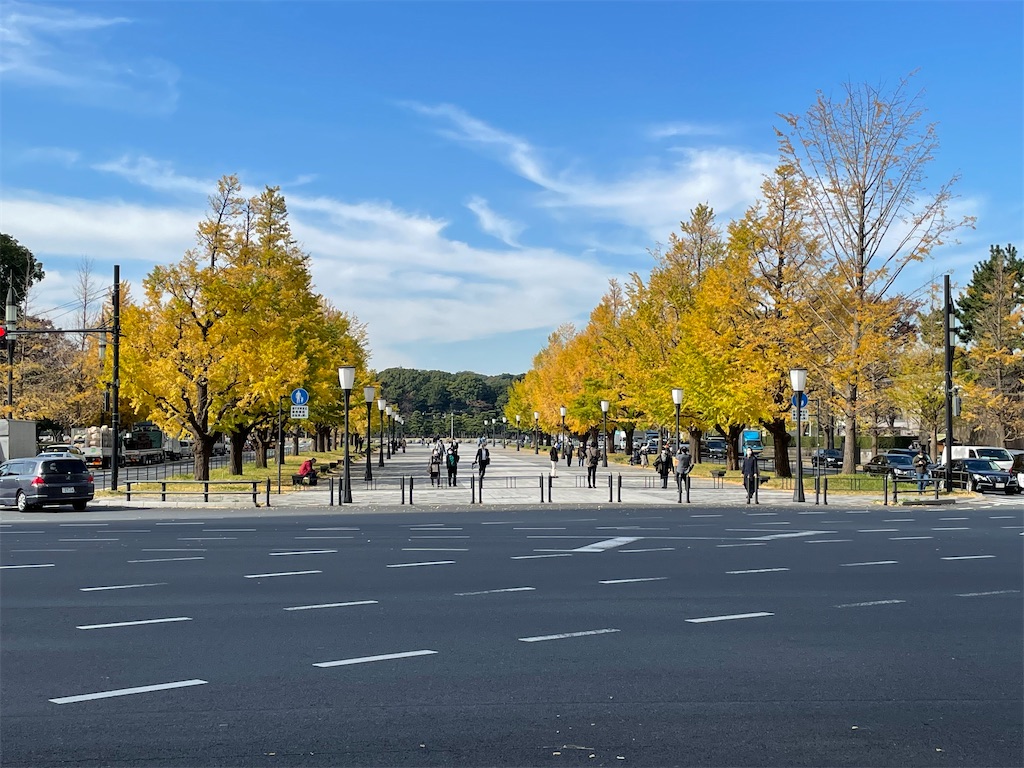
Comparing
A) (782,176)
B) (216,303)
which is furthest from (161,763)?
(782,176)

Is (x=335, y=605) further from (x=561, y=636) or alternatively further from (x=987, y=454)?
(x=987, y=454)

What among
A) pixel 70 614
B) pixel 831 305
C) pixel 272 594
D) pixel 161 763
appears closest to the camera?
pixel 161 763

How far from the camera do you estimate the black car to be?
28.8m

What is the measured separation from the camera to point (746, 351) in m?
41.9

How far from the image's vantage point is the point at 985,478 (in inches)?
1542

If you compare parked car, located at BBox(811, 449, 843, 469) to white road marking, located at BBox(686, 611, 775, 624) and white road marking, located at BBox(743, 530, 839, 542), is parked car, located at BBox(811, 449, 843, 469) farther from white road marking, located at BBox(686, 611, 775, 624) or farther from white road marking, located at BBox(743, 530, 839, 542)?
white road marking, located at BBox(686, 611, 775, 624)

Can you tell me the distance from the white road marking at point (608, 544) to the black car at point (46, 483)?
57.5ft

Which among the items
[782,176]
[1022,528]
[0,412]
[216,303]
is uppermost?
[782,176]

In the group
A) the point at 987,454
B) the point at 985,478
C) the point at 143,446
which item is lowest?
the point at 985,478

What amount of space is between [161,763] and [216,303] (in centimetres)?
3258

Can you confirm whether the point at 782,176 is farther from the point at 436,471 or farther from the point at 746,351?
the point at 436,471

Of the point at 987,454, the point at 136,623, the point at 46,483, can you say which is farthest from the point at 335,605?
A: the point at 987,454

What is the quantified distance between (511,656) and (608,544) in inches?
391

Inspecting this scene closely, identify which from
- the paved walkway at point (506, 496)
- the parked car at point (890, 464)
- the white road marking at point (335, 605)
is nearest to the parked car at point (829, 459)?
the parked car at point (890, 464)
